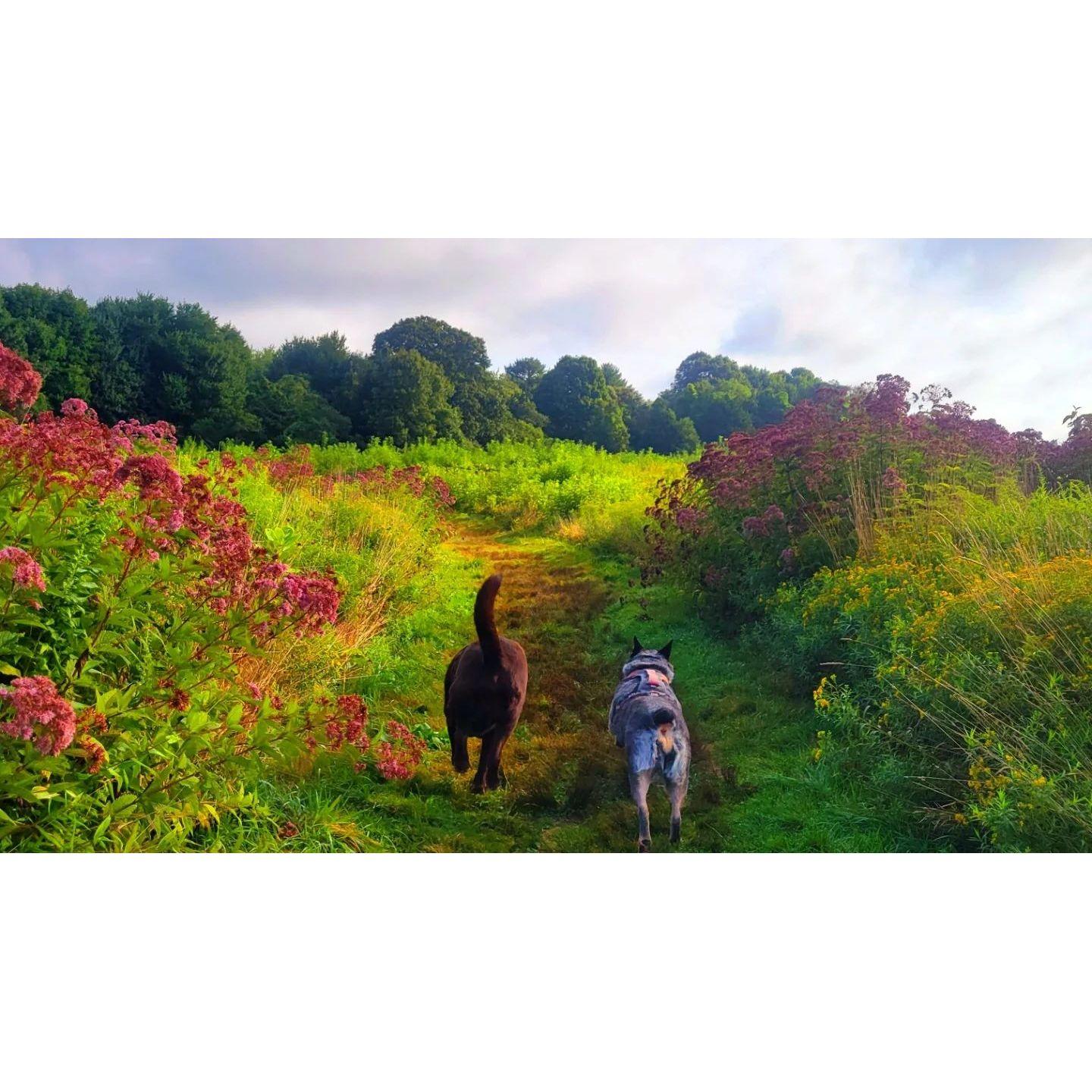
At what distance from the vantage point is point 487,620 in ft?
12.2

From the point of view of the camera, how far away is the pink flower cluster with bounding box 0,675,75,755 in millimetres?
2232

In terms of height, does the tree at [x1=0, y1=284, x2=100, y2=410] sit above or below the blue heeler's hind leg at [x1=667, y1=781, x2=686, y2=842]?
above

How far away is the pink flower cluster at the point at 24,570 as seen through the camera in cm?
229

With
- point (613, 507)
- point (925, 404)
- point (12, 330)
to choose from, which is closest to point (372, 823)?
point (12, 330)

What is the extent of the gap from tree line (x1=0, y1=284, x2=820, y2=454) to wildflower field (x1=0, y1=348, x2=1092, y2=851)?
34 cm

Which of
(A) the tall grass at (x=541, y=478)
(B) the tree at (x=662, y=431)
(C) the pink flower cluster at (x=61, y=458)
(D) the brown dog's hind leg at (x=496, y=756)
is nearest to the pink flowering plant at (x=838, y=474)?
(B) the tree at (x=662, y=431)

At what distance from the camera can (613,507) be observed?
872 centimetres

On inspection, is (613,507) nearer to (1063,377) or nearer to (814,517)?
(814,517)

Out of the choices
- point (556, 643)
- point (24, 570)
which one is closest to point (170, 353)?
point (556, 643)

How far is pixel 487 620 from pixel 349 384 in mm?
2912

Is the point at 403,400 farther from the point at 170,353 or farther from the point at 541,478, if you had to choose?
the point at 541,478

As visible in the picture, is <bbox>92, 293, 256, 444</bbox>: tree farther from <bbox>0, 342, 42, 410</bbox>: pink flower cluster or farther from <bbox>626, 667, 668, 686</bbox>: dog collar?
<bbox>626, 667, 668, 686</bbox>: dog collar

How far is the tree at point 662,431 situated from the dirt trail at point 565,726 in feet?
4.40

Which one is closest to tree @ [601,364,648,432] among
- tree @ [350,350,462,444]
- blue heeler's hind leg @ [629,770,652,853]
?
tree @ [350,350,462,444]
